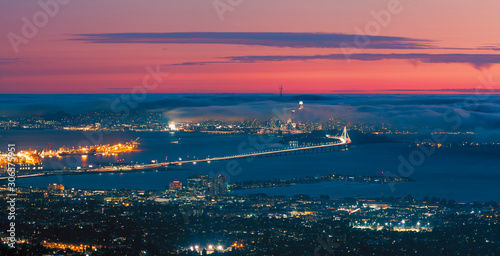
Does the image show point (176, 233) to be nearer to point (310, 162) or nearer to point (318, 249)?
point (318, 249)

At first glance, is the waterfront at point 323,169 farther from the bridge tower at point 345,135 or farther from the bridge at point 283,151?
the bridge tower at point 345,135

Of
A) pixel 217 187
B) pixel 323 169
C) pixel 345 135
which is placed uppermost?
pixel 345 135

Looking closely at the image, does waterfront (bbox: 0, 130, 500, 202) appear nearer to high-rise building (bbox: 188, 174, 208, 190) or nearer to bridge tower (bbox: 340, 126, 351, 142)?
high-rise building (bbox: 188, 174, 208, 190)

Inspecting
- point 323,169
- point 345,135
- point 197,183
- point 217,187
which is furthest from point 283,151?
point 217,187

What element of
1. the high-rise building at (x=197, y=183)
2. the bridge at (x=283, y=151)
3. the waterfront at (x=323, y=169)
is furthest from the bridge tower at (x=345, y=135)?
the high-rise building at (x=197, y=183)

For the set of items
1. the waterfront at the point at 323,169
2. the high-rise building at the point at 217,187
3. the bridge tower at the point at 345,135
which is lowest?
the high-rise building at the point at 217,187

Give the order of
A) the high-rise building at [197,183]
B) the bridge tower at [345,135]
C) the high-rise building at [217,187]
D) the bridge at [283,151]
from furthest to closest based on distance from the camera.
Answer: the bridge tower at [345,135] < the bridge at [283,151] < the high-rise building at [197,183] < the high-rise building at [217,187]

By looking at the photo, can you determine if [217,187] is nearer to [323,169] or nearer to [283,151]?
[323,169]

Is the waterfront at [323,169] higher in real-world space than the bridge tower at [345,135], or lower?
lower

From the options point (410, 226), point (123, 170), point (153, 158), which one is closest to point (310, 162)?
point (153, 158)

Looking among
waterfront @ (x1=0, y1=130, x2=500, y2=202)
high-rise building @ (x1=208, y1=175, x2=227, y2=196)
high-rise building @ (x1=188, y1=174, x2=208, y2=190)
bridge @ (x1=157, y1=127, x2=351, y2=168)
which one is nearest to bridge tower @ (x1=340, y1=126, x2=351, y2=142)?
bridge @ (x1=157, y1=127, x2=351, y2=168)
